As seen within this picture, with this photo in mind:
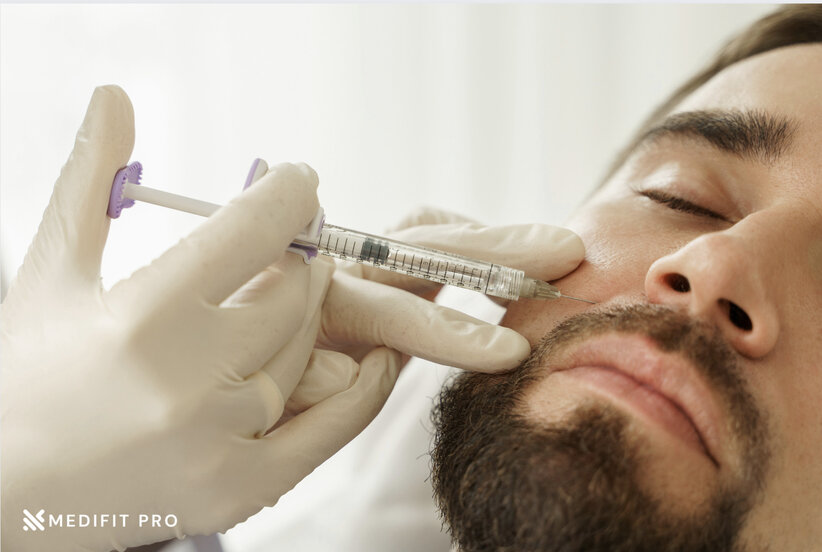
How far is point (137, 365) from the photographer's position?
0.91m

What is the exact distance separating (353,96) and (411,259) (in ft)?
4.72

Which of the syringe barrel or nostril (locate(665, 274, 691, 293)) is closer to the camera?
nostril (locate(665, 274, 691, 293))

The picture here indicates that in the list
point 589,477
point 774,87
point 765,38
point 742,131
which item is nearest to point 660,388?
point 589,477

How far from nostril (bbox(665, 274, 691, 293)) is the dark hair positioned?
0.54 meters

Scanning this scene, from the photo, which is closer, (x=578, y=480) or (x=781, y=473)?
(x=578, y=480)

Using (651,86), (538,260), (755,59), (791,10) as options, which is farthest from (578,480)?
(651,86)

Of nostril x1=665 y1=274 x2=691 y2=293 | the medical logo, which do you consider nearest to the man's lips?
nostril x1=665 y1=274 x2=691 y2=293

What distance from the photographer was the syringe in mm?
1062

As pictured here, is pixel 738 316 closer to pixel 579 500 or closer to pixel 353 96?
pixel 579 500

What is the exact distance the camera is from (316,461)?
109 centimetres

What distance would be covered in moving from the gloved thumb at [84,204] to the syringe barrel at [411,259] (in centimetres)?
33

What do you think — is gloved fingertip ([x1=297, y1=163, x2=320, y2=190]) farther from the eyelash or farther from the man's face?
the eyelash

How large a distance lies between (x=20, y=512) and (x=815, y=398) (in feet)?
3.72

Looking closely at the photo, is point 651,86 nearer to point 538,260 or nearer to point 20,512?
point 538,260
